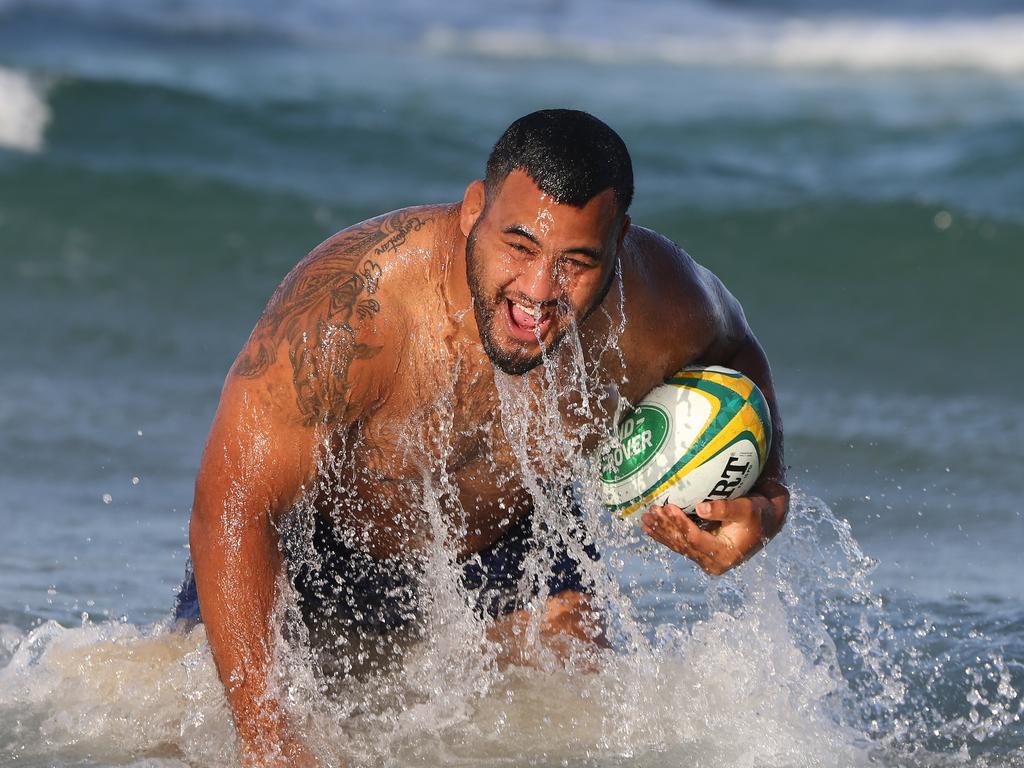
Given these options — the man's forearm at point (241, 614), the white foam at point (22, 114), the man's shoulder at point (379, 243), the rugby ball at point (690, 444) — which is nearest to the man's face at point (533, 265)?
the man's shoulder at point (379, 243)

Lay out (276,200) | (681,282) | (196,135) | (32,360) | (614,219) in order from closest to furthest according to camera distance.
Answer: (614,219), (681,282), (32,360), (276,200), (196,135)

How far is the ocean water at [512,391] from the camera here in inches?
169

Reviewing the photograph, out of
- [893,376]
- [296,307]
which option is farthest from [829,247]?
[296,307]

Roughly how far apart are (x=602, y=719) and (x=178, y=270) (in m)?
7.28

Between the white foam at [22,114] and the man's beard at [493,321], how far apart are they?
10086 millimetres

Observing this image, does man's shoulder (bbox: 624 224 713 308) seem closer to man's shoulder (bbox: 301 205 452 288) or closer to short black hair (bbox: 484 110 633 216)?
short black hair (bbox: 484 110 633 216)

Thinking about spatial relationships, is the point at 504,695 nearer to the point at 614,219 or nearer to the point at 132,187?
the point at 614,219

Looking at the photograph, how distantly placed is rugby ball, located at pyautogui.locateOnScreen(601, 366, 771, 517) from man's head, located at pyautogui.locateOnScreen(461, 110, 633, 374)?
51cm

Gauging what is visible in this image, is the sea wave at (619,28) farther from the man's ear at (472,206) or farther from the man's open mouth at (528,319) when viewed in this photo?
the man's open mouth at (528,319)

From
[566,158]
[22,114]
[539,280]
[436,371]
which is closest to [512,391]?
[436,371]

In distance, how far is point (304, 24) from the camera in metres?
23.3

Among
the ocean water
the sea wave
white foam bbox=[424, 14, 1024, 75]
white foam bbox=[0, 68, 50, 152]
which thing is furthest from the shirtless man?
white foam bbox=[424, 14, 1024, 75]

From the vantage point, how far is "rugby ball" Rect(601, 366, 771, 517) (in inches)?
158

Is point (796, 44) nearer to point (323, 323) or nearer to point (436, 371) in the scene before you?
point (436, 371)
